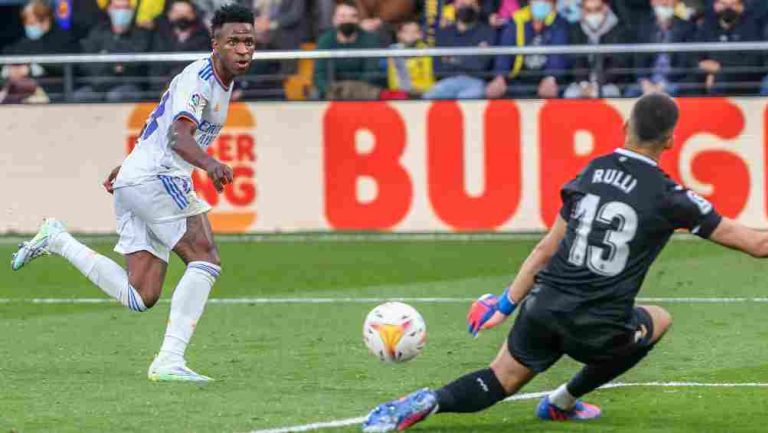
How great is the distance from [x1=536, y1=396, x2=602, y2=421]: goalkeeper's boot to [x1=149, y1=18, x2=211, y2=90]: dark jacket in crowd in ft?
34.6

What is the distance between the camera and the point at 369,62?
696 inches

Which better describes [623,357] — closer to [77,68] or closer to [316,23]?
[77,68]

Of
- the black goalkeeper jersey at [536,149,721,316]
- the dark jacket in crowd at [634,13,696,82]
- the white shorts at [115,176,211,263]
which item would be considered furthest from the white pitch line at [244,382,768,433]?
the dark jacket in crowd at [634,13,696,82]

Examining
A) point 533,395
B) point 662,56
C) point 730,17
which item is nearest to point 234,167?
point 662,56

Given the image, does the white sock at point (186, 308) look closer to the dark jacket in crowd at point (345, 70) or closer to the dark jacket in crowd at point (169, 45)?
the dark jacket in crowd at point (345, 70)

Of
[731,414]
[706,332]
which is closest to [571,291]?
[731,414]

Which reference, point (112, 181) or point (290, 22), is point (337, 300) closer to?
point (112, 181)

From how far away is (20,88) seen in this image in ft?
60.1

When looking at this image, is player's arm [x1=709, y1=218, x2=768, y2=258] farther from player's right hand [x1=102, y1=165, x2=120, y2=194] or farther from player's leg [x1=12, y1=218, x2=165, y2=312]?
player's right hand [x1=102, y1=165, x2=120, y2=194]

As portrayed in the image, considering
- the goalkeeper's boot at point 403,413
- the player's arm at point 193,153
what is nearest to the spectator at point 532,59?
the player's arm at point 193,153

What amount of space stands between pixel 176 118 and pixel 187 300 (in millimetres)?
939

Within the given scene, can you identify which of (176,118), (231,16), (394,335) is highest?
(231,16)

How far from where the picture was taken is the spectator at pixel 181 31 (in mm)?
18766

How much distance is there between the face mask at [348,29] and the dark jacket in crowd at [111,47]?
2073 mm
